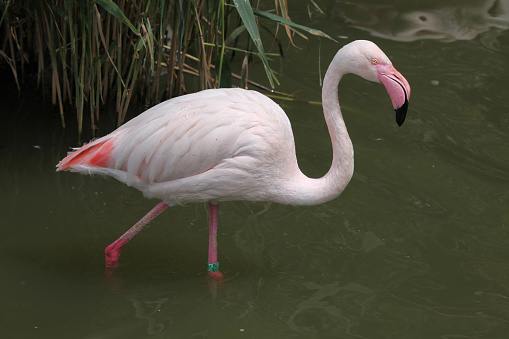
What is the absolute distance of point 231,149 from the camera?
371cm

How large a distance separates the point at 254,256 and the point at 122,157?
3.26ft

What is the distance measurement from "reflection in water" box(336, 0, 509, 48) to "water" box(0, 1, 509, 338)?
1239 mm

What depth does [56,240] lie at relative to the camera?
4.27 m

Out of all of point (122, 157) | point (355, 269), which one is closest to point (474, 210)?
point (355, 269)

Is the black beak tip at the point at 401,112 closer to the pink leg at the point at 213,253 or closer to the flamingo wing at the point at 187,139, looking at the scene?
the flamingo wing at the point at 187,139

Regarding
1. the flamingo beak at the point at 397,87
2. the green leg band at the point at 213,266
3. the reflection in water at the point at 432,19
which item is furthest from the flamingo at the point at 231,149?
the reflection in water at the point at 432,19

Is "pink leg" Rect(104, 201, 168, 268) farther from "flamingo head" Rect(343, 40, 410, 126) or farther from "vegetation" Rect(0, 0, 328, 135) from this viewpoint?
"flamingo head" Rect(343, 40, 410, 126)

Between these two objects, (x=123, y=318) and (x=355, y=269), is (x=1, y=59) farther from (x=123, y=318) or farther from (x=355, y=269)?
(x=355, y=269)

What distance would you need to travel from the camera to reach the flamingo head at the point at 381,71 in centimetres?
362

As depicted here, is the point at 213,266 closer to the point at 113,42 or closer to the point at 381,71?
the point at 381,71

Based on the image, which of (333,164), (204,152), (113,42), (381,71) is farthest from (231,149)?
(113,42)

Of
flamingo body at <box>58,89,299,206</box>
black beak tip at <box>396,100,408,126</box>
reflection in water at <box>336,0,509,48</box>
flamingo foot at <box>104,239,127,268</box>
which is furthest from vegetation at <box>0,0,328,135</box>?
reflection in water at <box>336,0,509,48</box>

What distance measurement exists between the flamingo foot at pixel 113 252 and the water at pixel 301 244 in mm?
65

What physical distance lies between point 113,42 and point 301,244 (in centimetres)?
180
